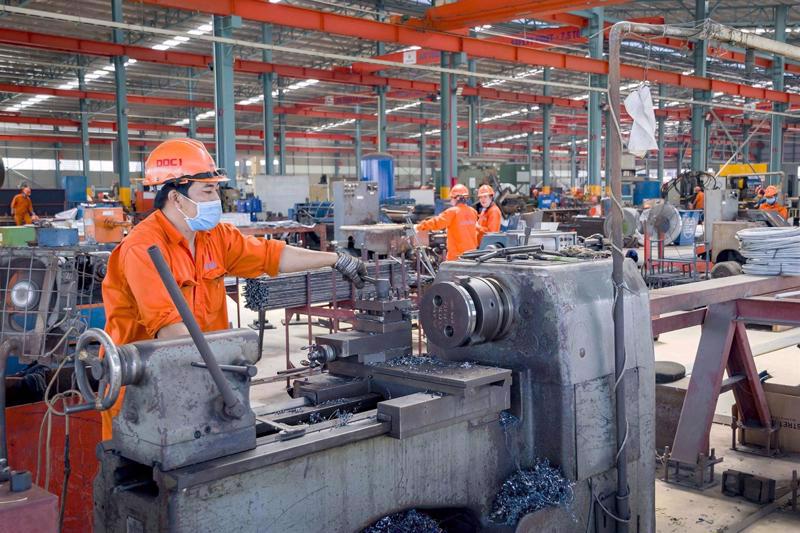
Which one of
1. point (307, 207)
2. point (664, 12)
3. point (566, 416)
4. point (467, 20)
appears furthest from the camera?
point (664, 12)

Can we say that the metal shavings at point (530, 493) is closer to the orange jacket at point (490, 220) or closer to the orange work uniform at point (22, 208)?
the orange jacket at point (490, 220)

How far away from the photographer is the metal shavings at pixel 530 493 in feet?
6.51

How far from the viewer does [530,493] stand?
2016 mm

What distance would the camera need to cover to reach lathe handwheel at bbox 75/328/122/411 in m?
1.32

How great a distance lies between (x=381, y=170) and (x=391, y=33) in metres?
2.99

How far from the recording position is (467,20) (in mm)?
10844

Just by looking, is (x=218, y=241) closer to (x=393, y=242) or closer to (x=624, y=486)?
(x=624, y=486)

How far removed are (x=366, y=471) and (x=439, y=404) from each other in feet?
0.79

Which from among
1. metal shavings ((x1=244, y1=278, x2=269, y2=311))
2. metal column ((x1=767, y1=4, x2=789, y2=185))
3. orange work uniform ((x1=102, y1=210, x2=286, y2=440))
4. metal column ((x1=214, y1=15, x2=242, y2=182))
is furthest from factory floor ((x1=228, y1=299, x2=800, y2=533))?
metal column ((x1=767, y1=4, x2=789, y2=185))

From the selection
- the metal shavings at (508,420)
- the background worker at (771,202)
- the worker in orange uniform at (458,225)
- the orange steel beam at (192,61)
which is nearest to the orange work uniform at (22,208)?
the orange steel beam at (192,61)

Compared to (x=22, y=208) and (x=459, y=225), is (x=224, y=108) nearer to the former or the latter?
(x=22, y=208)

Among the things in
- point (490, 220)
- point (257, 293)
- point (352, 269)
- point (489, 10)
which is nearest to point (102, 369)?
point (352, 269)

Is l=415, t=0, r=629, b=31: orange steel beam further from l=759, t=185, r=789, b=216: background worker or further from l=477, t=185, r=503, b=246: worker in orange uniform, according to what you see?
l=759, t=185, r=789, b=216: background worker

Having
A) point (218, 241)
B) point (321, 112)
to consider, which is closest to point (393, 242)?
point (218, 241)
